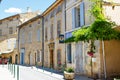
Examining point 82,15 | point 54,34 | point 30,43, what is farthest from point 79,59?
point 30,43

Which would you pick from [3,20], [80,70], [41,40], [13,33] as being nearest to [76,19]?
[80,70]

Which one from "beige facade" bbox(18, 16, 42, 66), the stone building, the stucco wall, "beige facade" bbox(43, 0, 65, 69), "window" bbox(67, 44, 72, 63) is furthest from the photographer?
Result: the stucco wall

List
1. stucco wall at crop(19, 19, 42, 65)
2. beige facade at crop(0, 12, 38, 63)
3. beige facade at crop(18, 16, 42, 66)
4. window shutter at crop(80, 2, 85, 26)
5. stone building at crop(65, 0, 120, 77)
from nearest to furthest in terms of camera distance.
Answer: stone building at crop(65, 0, 120, 77), window shutter at crop(80, 2, 85, 26), beige facade at crop(18, 16, 42, 66), stucco wall at crop(19, 19, 42, 65), beige facade at crop(0, 12, 38, 63)

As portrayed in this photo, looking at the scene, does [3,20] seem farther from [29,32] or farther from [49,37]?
[49,37]

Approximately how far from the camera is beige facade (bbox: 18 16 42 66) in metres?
29.4

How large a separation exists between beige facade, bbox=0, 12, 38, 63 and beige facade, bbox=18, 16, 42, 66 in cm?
523

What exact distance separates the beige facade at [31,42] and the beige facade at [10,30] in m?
5.23

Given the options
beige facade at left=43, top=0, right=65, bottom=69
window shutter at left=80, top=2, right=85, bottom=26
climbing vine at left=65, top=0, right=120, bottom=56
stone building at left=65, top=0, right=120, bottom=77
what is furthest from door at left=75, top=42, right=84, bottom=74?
climbing vine at left=65, top=0, right=120, bottom=56

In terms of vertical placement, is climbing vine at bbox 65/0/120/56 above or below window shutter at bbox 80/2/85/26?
below

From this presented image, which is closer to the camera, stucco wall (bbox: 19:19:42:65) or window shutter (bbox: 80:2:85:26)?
window shutter (bbox: 80:2:85:26)

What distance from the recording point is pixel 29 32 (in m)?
33.5

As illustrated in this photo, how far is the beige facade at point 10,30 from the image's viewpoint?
140ft

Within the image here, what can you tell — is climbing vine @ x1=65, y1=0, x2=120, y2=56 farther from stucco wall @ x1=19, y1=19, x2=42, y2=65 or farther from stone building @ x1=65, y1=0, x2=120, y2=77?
stucco wall @ x1=19, y1=19, x2=42, y2=65

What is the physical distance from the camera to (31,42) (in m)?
32.4
